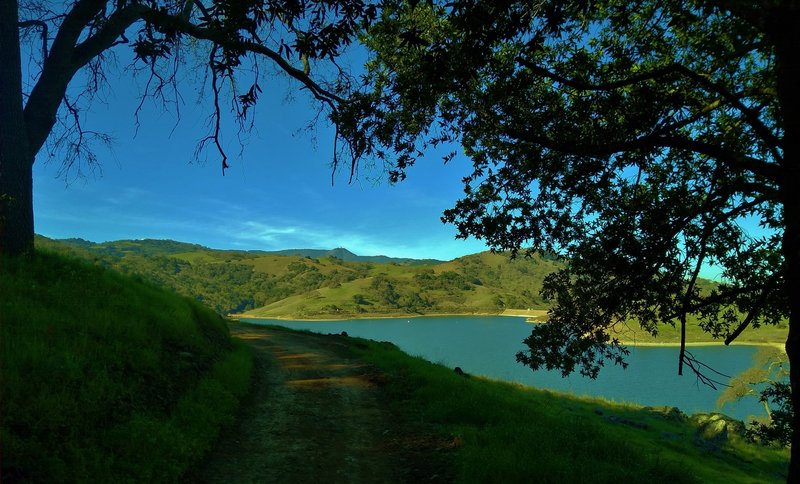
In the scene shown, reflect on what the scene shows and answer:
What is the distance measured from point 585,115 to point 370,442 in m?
6.71

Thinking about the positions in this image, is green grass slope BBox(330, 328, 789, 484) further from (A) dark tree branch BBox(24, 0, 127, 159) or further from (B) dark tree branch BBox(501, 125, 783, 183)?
(A) dark tree branch BBox(24, 0, 127, 159)

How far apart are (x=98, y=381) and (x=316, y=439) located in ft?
12.2

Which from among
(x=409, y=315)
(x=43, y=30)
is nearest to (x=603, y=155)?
(x=43, y=30)

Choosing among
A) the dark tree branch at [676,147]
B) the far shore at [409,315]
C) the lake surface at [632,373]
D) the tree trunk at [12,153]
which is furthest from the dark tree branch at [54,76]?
the far shore at [409,315]

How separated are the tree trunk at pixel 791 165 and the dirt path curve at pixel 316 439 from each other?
4.59m

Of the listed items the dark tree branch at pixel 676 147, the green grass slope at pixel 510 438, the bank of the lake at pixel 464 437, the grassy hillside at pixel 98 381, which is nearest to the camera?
the dark tree branch at pixel 676 147

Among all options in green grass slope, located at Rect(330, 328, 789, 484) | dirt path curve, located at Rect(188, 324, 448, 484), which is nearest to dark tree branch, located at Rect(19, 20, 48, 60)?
dirt path curve, located at Rect(188, 324, 448, 484)

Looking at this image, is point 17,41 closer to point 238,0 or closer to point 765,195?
point 238,0

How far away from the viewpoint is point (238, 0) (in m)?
4.59

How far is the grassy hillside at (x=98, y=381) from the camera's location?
556cm

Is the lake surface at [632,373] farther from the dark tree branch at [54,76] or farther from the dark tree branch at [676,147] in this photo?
the dark tree branch at [676,147]

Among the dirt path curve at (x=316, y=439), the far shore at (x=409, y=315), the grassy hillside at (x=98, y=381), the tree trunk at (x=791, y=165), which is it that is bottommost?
the far shore at (x=409, y=315)

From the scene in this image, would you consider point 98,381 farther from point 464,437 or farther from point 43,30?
point 43,30

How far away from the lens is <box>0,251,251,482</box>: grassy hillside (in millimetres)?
5562
